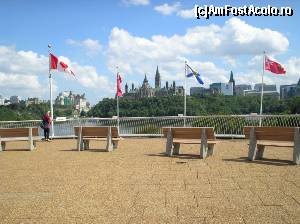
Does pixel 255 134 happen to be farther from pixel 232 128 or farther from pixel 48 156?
pixel 232 128

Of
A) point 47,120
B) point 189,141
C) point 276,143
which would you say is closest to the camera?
point 276,143

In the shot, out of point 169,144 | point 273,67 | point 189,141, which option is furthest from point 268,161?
point 273,67

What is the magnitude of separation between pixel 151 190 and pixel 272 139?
15.0 ft

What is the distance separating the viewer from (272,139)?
10.8m

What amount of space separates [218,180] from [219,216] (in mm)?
2437

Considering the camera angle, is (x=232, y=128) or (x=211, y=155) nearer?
(x=211, y=155)

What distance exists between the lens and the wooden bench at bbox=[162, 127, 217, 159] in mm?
11531

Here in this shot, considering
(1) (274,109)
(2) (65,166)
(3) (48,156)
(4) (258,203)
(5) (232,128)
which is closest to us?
(4) (258,203)

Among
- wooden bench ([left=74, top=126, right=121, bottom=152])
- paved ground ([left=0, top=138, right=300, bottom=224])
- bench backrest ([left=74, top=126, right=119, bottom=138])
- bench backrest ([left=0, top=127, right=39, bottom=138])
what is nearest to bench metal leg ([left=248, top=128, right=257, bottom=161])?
paved ground ([left=0, top=138, right=300, bottom=224])

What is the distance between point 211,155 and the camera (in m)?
11.9

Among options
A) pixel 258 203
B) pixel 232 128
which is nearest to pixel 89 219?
pixel 258 203

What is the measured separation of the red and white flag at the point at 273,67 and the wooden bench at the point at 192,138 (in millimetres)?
10884

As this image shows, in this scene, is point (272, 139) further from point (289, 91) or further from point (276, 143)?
point (289, 91)

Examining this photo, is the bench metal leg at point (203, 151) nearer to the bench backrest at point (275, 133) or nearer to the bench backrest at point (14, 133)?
the bench backrest at point (275, 133)
